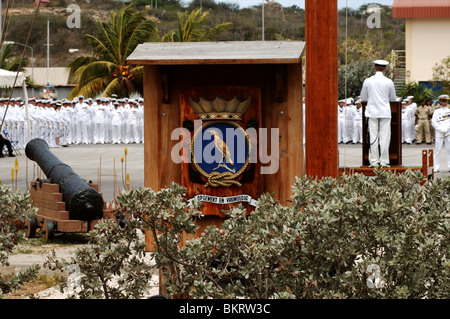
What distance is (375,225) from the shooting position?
4480 mm

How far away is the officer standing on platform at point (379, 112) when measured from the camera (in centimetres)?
1402

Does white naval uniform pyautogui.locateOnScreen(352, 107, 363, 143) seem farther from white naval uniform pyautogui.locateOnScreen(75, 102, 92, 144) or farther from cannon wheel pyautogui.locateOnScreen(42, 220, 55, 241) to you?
cannon wheel pyautogui.locateOnScreen(42, 220, 55, 241)

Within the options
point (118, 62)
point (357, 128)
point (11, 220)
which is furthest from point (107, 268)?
point (118, 62)

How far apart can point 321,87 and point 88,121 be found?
94.0 ft

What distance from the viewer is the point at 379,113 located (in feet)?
46.0

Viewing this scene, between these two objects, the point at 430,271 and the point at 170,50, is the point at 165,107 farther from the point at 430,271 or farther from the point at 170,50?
the point at 430,271

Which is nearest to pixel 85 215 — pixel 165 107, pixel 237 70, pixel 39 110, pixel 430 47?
pixel 165 107

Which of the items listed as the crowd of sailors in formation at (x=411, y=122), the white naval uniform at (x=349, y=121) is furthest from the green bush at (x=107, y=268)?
the white naval uniform at (x=349, y=121)

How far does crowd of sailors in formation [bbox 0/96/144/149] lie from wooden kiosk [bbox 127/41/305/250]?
2512cm

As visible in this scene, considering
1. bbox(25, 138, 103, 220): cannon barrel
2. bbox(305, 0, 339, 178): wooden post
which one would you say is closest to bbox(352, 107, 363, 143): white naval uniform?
bbox(25, 138, 103, 220): cannon barrel

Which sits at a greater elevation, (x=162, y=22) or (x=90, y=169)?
(x=162, y=22)

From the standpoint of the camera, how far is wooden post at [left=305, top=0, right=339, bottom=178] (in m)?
6.94

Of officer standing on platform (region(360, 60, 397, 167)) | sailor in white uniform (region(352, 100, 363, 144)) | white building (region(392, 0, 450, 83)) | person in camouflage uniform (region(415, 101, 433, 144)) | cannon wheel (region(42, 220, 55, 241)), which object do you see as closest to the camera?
cannon wheel (region(42, 220, 55, 241))

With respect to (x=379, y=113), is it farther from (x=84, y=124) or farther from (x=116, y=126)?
(x=84, y=124)
